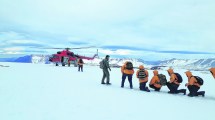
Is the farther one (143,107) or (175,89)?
(175,89)

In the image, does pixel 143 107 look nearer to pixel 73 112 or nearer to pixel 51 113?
pixel 73 112

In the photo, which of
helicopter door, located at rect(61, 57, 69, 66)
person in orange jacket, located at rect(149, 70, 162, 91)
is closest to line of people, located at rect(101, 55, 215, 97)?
person in orange jacket, located at rect(149, 70, 162, 91)

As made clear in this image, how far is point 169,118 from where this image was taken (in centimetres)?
696

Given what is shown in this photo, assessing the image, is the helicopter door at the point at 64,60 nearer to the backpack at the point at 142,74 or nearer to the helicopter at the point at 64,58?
Answer: the helicopter at the point at 64,58

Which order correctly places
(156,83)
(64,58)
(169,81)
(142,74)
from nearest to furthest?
(169,81) < (142,74) < (156,83) < (64,58)

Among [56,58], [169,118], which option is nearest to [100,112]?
[169,118]

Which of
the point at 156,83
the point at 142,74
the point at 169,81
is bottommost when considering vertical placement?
the point at 156,83

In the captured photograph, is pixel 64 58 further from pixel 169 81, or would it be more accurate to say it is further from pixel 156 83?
pixel 169 81

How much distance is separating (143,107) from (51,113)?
2.96 m

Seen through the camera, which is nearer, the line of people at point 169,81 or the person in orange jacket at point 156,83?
the line of people at point 169,81

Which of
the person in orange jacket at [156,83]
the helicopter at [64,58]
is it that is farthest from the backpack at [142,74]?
the helicopter at [64,58]

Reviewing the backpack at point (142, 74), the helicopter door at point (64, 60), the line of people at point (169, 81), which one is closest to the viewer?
the line of people at point (169, 81)

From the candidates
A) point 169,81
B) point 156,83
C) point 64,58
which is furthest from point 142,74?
point 64,58

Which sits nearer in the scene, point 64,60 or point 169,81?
point 169,81
